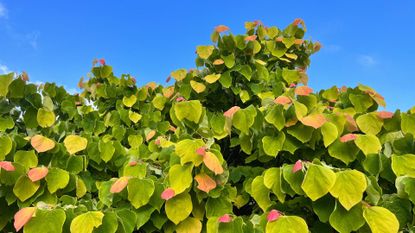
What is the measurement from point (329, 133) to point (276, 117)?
0.25 metres

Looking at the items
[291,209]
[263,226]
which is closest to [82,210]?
[263,226]

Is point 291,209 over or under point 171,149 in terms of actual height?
under

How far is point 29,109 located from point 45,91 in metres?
0.27

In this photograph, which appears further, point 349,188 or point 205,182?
point 205,182

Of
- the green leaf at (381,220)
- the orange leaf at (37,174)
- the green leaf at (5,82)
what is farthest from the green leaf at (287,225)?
the green leaf at (5,82)

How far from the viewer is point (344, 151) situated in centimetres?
195

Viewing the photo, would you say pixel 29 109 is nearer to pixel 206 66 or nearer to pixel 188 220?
pixel 206 66

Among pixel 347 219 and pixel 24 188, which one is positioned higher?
pixel 24 188

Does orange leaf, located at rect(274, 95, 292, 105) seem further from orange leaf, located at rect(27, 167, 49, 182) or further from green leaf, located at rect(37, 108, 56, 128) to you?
green leaf, located at rect(37, 108, 56, 128)

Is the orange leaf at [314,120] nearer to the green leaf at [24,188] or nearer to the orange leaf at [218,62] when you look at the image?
the orange leaf at [218,62]

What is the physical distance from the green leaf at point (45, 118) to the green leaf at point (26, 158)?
0.49 meters

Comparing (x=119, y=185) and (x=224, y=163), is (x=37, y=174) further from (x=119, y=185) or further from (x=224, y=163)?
(x=224, y=163)

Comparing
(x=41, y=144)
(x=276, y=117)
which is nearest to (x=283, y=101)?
(x=276, y=117)

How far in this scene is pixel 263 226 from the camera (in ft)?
5.80
